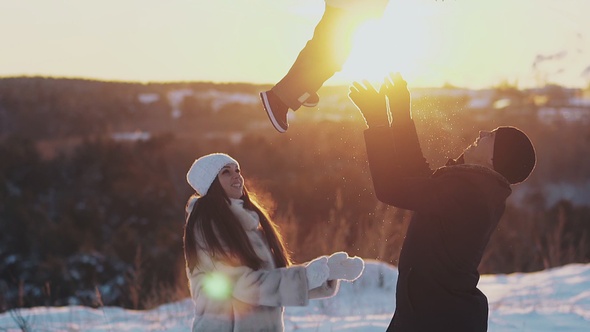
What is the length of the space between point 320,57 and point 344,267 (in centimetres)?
81

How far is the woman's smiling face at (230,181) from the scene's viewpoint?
137 inches

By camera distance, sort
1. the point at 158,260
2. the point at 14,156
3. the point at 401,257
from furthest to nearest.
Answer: the point at 14,156
the point at 158,260
the point at 401,257

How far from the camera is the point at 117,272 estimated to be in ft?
78.5

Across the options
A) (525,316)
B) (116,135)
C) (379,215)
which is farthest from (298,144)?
(525,316)

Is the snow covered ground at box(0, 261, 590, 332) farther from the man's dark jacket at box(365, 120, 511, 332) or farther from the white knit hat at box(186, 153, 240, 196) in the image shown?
the man's dark jacket at box(365, 120, 511, 332)

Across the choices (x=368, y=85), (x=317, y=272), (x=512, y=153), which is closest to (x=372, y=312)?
(x=317, y=272)

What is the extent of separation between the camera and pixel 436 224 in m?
2.83

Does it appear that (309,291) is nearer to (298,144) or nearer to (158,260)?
(158,260)

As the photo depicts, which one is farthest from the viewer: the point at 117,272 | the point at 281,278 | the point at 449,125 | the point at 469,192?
the point at 117,272

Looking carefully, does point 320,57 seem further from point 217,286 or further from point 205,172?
point 217,286

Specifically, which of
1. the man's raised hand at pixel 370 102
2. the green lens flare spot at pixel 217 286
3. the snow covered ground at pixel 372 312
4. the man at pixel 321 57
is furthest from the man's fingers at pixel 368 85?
the snow covered ground at pixel 372 312

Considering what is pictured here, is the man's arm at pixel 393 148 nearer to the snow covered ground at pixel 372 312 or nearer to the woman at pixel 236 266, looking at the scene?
the woman at pixel 236 266

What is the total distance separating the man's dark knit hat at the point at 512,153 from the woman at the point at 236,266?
0.63 metres

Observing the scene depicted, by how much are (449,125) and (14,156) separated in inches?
1157
